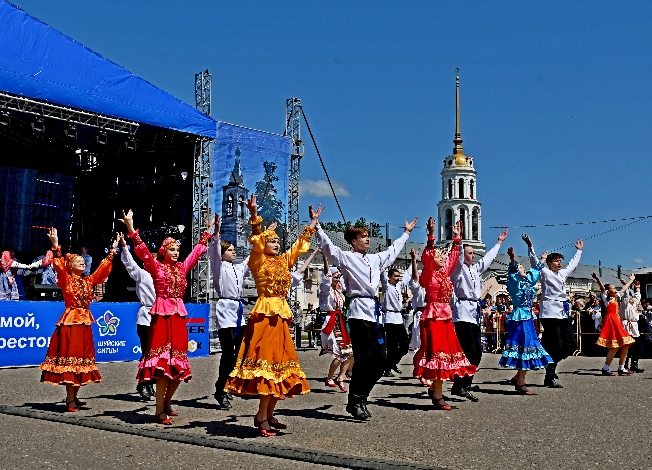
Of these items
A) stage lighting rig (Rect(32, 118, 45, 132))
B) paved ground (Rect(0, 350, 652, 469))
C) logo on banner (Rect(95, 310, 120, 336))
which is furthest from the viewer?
stage lighting rig (Rect(32, 118, 45, 132))

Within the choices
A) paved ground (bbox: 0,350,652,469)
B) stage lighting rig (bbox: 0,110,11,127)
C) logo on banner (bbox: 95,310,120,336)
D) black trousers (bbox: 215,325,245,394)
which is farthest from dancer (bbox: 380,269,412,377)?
stage lighting rig (bbox: 0,110,11,127)

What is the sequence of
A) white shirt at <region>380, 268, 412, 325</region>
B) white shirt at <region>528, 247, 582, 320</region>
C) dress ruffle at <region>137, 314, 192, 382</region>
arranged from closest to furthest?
1. dress ruffle at <region>137, 314, 192, 382</region>
2. white shirt at <region>528, 247, 582, 320</region>
3. white shirt at <region>380, 268, 412, 325</region>

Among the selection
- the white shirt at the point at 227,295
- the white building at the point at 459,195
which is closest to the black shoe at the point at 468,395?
the white shirt at the point at 227,295

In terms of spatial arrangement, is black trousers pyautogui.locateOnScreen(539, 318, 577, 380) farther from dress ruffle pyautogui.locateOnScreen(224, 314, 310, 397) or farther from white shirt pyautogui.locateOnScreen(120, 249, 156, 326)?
white shirt pyautogui.locateOnScreen(120, 249, 156, 326)

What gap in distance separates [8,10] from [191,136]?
497 centimetres

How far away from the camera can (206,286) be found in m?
19.3

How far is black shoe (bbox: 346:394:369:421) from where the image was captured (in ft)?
24.5

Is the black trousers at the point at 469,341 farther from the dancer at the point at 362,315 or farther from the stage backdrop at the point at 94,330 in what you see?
the stage backdrop at the point at 94,330

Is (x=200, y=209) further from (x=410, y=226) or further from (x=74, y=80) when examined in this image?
(x=410, y=226)

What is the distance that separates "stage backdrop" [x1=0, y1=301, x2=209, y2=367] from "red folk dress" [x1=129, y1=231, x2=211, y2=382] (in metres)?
7.00

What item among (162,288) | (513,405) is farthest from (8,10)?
(513,405)

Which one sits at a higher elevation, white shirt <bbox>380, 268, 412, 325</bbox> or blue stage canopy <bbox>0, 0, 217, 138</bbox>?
blue stage canopy <bbox>0, 0, 217, 138</bbox>

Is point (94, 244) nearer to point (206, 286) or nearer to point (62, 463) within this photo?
point (206, 286)

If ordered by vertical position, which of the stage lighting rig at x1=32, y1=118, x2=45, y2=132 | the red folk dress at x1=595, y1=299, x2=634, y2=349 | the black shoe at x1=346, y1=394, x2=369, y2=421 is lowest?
the black shoe at x1=346, y1=394, x2=369, y2=421
